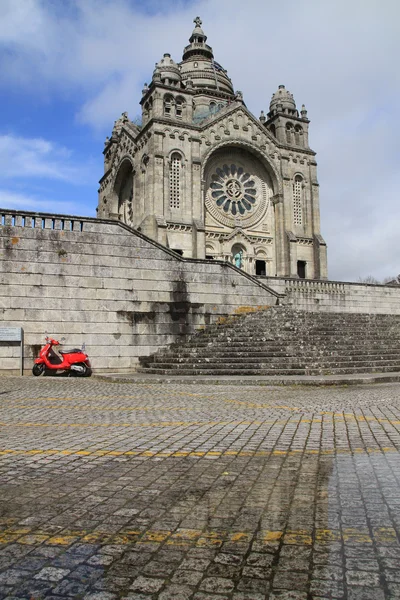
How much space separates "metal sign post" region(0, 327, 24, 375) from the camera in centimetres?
1570

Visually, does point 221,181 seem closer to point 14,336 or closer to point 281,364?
point 281,364

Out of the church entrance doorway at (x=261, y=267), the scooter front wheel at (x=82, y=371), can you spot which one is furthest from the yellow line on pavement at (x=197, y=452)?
the church entrance doorway at (x=261, y=267)

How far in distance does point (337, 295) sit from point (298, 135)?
22000 millimetres

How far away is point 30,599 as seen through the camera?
7.30 ft

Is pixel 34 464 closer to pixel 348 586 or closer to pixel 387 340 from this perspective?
pixel 348 586

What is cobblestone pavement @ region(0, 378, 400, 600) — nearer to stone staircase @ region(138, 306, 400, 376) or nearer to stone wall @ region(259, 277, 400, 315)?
stone staircase @ region(138, 306, 400, 376)

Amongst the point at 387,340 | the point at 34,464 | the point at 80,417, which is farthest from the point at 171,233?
the point at 34,464

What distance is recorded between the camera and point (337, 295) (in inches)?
1014

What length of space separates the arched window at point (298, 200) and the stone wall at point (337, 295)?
46.3 ft

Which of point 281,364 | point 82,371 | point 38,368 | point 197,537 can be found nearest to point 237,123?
point 281,364

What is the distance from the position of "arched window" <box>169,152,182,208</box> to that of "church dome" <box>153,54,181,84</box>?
6.98 m

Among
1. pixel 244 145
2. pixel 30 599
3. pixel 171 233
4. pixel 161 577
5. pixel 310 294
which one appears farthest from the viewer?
pixel 244 145

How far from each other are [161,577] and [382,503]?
182cm

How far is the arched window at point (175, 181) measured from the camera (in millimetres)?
35812
